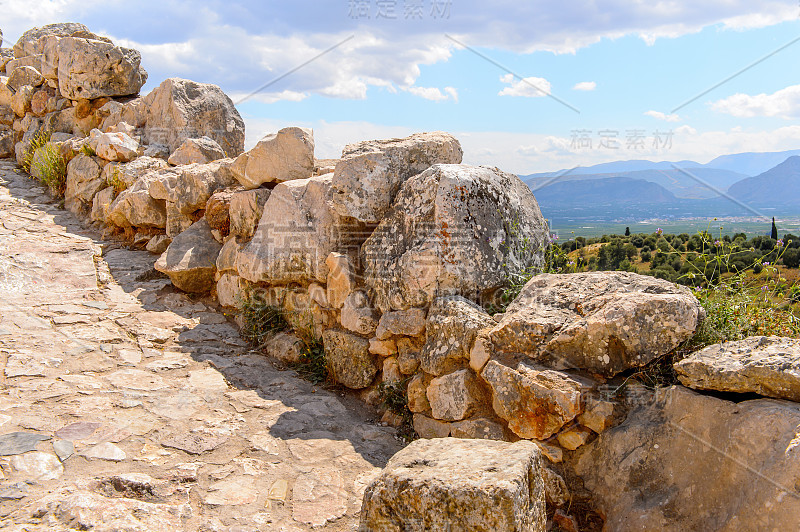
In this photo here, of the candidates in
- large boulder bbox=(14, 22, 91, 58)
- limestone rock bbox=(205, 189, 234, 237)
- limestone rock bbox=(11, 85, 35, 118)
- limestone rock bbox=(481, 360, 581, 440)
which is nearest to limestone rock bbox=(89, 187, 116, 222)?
limestone rock bbox=(205, 189, 234, 237)

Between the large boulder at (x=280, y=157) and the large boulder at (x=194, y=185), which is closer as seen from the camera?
the large boulder at (x=280, y=157)

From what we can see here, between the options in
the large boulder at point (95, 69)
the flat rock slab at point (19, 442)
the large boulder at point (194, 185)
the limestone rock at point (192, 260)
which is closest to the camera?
the flat rock slab at point (19, 442)

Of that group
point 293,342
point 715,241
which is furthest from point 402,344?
point 715,241

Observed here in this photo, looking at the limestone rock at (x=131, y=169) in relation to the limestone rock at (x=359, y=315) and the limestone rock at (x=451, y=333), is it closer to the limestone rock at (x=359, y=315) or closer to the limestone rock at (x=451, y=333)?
the limestone rock at (x=359, y=315)

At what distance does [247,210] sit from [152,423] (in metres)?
2.56

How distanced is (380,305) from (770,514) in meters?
2.72

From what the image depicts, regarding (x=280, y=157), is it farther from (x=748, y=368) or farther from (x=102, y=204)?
(x=748, y=368)

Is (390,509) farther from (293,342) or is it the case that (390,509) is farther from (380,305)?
(293,342)

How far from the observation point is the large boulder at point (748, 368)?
265cm

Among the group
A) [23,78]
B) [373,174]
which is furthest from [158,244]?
[23,78]

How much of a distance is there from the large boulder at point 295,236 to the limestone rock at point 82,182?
12.1ft

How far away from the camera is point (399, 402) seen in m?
4.13

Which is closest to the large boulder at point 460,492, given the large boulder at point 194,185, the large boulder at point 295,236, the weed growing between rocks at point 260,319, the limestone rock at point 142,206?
the large boulder at point 295,236

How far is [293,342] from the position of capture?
16.4ft
